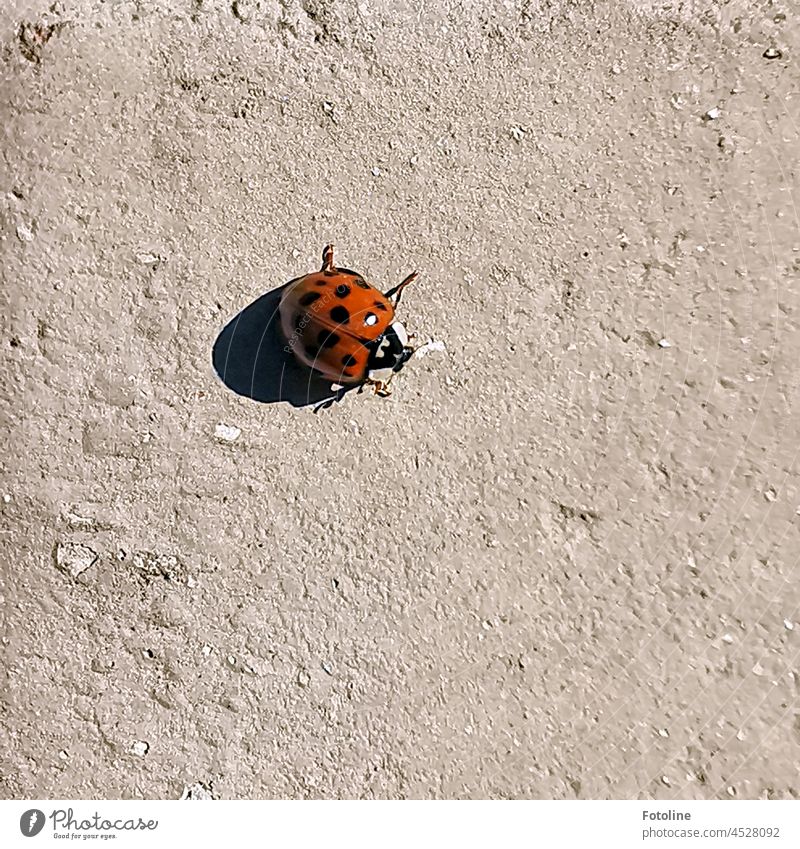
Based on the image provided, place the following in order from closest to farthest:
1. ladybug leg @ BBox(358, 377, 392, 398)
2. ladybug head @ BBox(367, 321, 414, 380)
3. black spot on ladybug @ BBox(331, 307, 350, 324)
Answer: black spot on ladybug @ BBox(331, 307, 350, 324)
ladybug head @ BBox(367, 321, 414, 380)
ladybug leg @ BBox(358, 377, 392, 398)

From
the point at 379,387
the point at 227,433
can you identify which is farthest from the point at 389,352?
the point at 227,433

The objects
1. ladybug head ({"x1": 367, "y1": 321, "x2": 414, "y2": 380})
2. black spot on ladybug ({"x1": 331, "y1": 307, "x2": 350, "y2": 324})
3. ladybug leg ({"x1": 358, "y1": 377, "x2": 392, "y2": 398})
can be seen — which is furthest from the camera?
ladybug leg ({"x1": 358, "y1": 377, "x2": 392, "y2": 398})

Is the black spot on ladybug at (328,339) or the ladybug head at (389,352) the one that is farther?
the ladybug head at (389,352)

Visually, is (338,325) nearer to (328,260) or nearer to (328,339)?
(328,339)

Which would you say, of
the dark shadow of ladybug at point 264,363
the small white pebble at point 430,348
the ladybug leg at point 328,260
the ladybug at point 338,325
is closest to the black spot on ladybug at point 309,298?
the ladybug at point 338,325

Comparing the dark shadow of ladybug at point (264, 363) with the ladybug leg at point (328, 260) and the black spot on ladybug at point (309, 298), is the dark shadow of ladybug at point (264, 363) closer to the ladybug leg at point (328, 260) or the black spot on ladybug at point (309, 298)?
the ladybug leg at point (328, 260)

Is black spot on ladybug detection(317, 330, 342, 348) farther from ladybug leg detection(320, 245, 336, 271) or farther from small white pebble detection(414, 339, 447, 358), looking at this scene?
small white pebble detection(414, 339, 447, 358)

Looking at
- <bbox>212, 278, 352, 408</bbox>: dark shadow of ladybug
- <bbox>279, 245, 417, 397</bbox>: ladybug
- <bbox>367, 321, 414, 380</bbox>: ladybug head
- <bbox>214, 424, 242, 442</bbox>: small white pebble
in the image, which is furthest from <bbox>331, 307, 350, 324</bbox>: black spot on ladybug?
<bbox>214, 424, 242, 442</bbox>: small white pebble

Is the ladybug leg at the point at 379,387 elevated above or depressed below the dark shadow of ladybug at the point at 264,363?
above
